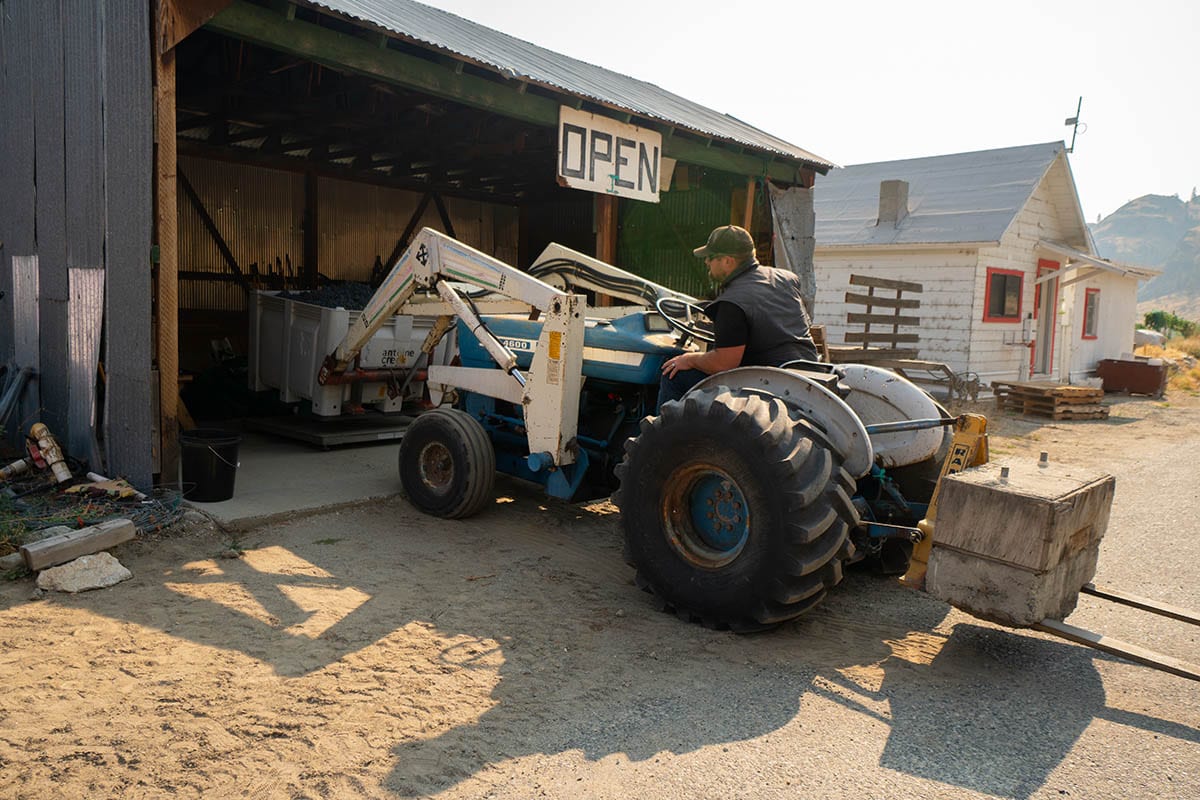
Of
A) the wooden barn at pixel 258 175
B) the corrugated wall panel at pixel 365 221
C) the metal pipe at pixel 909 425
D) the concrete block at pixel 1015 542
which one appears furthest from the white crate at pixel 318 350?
the concrete block at pixel 1015 542

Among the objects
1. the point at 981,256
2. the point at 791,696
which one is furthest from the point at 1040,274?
the point at 791,696

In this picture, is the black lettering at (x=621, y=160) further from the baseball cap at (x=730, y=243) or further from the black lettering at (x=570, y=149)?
the baseball cap at (x=730, y=243)

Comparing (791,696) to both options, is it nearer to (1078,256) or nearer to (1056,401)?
(1056,401)

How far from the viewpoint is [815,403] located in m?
4.01

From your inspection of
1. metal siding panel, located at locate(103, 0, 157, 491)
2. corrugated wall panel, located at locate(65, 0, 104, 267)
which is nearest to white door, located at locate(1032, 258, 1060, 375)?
metal siding panel, located at locate(103, 0, 157, 491)

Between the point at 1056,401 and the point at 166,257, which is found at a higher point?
the point at 166,257

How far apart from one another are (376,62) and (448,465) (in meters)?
3.28

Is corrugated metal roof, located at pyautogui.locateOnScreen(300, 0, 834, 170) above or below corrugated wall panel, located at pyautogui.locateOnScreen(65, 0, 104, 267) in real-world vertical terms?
above

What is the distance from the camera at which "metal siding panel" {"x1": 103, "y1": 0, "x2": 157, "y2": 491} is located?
5.53m

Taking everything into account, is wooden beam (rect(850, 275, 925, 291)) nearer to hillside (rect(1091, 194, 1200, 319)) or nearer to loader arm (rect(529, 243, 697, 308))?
loader arm (rect(529, 243, 697, 308))

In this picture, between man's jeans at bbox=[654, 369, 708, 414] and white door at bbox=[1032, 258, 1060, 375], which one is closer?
man's jeans at bbox=[654, 369, 708, 414]

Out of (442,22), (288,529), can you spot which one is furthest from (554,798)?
(442,22)

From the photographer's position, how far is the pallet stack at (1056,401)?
13.3 m

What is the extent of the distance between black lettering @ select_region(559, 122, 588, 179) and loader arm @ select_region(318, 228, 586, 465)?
270 centimetres
